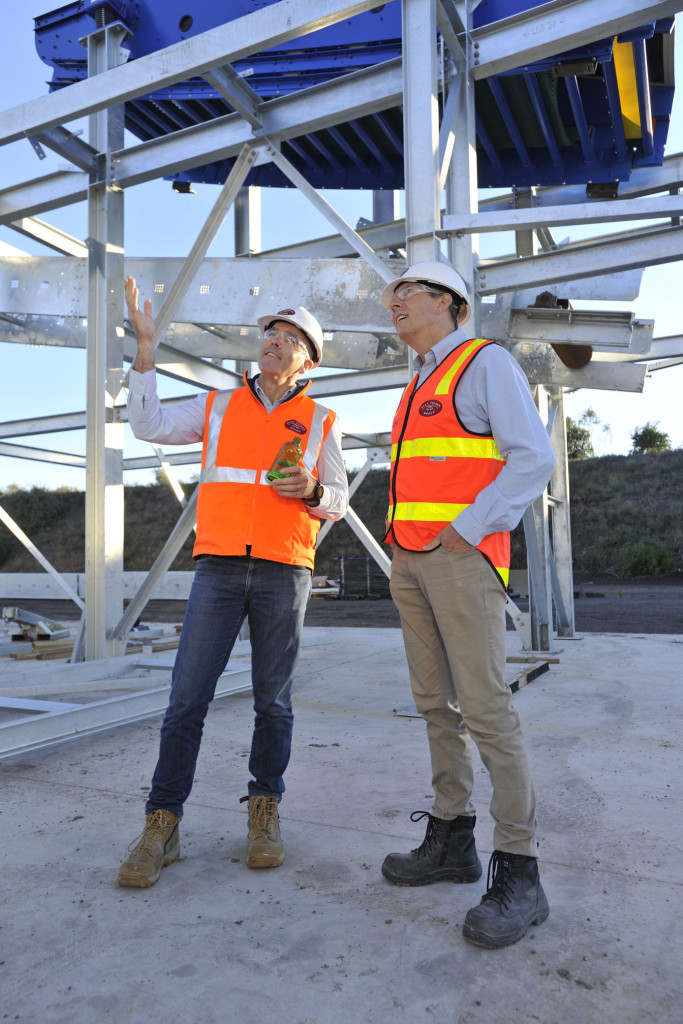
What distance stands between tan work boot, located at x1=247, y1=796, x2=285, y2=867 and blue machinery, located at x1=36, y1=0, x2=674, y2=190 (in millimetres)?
5943

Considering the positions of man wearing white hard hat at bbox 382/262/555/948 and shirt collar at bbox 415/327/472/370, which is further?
shirt collar at bbox 415/327/472/370

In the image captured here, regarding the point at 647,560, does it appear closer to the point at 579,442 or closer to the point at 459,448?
the point at 579,442

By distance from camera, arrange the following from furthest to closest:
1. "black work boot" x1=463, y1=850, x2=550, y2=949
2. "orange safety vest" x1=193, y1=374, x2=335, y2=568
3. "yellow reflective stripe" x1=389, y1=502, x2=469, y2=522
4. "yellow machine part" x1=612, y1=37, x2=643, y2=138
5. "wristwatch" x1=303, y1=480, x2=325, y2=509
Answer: "yellow machine part" x1=612, y1=37, x2=643, y2=138 < "wristwatch" x1=303, y1=480, x2=325, y2=509 < "orange safety vest" x1=193, y1=374, x2=335, y2=568 < "yellow reflective stripe" x1=389, y1=502, x2=469, y2=522 < "black work boot" x1=463, y1=850, x2=550, y2=949

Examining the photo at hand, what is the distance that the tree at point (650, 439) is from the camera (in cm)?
3962

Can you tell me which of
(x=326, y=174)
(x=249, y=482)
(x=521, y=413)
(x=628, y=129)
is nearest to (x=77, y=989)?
(x=249, y=482)

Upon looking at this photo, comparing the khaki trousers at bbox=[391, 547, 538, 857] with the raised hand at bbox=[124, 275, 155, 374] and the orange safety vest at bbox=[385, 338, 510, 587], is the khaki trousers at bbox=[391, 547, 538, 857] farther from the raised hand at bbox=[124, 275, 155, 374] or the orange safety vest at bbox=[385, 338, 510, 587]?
the raised hand at bbox=[124, 275, 155, 374]

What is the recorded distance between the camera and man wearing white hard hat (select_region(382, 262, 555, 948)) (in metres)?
2.25

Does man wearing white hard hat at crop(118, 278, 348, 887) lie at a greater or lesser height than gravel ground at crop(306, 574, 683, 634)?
greater

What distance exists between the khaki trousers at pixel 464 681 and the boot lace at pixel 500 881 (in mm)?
34

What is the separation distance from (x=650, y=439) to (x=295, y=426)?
41049mm

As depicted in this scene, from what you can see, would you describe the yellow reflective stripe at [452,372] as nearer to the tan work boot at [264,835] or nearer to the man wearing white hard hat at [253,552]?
the man wearing white hard hat at [253,552]

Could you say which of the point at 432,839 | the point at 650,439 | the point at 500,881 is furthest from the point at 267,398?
the point at 650,439

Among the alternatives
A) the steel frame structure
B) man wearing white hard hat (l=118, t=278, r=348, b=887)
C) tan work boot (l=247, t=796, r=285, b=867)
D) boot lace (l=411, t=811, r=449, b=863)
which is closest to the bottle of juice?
man wearing white hard hat (l=118, t=278, r=348, b=887)

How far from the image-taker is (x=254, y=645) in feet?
9.51
